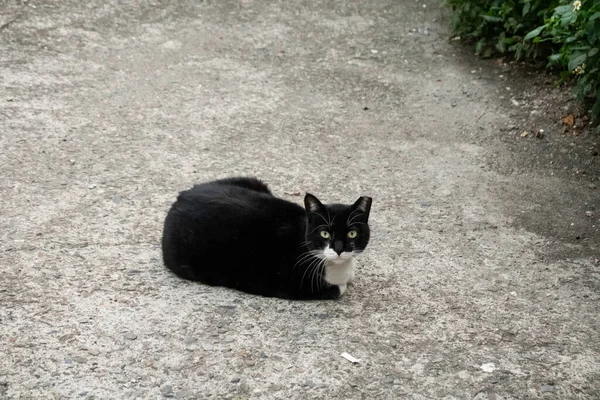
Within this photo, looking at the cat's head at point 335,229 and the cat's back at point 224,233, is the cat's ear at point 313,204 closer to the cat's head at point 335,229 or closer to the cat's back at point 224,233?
the cat's head at point 335,229

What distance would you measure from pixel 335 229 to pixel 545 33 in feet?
8.78

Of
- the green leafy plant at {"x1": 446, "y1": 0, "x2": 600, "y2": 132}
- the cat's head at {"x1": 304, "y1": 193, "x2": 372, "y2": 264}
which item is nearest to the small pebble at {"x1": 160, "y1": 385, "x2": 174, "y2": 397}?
the cat's head at {"x1": 304, "y1": 193, "x2": 372, "y2": 264}

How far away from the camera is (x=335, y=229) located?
3.78 meters

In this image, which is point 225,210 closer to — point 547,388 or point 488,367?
point 488,367

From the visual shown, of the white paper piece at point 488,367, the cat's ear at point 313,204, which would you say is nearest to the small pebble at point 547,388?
the white paper piece at point 488,367

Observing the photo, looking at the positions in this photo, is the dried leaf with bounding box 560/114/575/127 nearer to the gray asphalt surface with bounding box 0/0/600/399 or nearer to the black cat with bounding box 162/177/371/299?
the gray asphalt surface with bounding box 0/0/600/399

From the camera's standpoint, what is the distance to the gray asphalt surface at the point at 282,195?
11.6ft

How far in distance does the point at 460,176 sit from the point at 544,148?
78 cm

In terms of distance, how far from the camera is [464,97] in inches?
252

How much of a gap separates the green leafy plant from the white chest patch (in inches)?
84.7

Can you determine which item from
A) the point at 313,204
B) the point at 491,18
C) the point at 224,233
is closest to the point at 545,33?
the point at 491,18

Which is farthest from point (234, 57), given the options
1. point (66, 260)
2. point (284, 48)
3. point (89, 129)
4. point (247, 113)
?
point (66, 260)

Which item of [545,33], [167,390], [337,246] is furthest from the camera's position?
[545,33]

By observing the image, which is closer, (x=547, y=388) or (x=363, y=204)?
(x=547, y=388)
